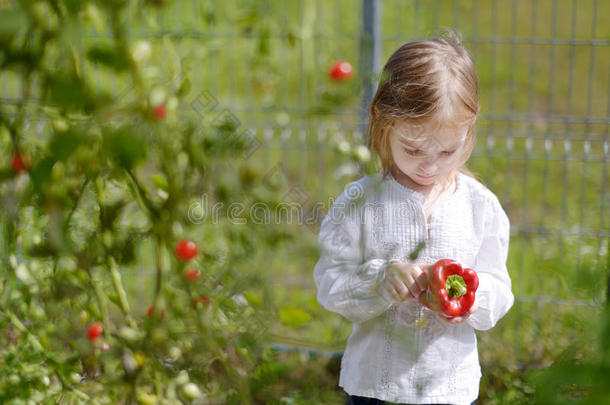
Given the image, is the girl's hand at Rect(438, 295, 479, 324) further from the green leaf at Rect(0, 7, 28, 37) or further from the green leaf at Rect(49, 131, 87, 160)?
the green leaf at Rect(0, 7, 28, 37)

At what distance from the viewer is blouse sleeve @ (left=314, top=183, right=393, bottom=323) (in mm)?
1426

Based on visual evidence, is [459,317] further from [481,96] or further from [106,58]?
[481,96]

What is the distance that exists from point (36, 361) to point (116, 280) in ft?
1.44

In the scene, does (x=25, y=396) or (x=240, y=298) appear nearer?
(x=240, y=298)

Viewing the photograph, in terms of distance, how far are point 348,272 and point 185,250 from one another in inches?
20.1

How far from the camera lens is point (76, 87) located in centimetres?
61

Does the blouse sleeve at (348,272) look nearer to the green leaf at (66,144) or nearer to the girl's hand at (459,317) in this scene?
the girl's hand at (459,317)

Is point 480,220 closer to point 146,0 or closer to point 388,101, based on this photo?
point 388,101

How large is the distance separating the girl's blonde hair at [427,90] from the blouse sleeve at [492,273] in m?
0.17

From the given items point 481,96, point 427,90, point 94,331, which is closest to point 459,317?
point 427,90

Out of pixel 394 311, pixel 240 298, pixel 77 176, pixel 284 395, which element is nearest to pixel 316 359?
pixel 284 395

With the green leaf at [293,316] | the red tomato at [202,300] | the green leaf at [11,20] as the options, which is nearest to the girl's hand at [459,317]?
the green leaf at [293,316]

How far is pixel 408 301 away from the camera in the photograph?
4.85ft

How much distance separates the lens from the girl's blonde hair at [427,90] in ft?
4.68
